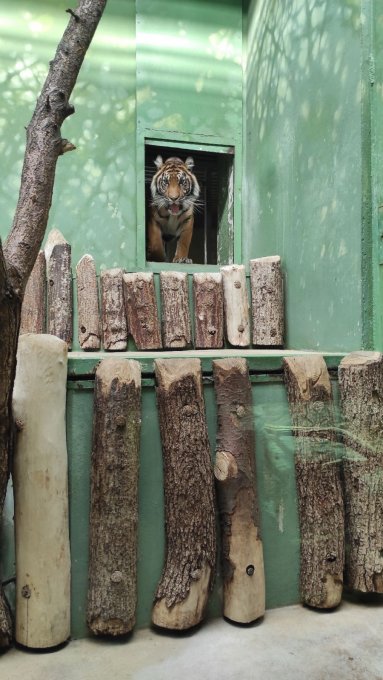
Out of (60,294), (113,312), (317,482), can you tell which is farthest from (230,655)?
(60,294)

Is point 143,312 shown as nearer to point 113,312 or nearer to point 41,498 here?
point 113,312

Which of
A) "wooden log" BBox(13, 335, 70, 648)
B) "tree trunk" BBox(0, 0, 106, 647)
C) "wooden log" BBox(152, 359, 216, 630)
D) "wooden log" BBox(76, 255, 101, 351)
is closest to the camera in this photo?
"tree trunk" BBox(0, 0, 106, 647)

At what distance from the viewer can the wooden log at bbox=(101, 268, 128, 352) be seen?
2.96m

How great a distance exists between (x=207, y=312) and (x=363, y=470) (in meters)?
1.28

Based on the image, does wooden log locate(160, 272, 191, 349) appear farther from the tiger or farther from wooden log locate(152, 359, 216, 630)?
the tiger

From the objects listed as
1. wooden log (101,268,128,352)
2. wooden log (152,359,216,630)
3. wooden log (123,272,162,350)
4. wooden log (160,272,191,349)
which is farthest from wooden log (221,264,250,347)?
wooden log (152,359,216,630)

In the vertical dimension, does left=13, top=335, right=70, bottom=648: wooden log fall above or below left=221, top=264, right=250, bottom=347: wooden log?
below

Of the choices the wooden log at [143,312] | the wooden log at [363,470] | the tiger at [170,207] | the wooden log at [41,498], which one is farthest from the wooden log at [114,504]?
the tiger at [170,207]

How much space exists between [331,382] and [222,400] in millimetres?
491

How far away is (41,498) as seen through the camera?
5.52 ft

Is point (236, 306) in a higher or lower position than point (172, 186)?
lower

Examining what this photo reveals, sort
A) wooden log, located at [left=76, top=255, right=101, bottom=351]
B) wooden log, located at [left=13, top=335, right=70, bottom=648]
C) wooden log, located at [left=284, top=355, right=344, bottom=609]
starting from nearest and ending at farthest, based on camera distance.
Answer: wooden log, located at [left=13, top=335, right=70, bottom=648], wooden log, located at [left=284, top=355, right=344, bottom=609], wooden log, located at [left=76, top=255, right=101, bottom=351]

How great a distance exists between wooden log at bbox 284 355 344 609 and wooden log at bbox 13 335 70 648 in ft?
2.83

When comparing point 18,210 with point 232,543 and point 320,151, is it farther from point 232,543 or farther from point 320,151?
point 320,151
